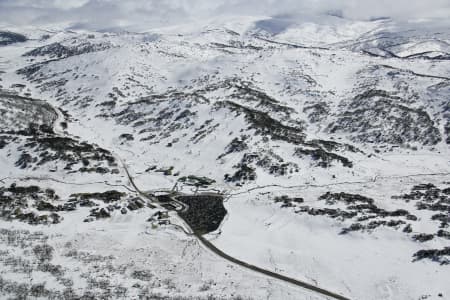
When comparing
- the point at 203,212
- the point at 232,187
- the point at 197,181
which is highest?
the point at 197,181

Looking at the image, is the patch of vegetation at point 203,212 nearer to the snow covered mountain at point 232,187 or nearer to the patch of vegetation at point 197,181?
the snow covered mountain at point 232,187

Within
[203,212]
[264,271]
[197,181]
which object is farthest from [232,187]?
[264,271]

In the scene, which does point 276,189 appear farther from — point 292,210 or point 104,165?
point 104,165

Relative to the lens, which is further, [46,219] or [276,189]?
[276,189]

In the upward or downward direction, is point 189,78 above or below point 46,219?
above

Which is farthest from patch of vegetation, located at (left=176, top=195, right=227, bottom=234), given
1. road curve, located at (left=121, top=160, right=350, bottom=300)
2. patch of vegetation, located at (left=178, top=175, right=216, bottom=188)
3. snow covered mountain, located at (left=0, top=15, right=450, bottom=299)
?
patch of vegetation, located at (left=178, top=175, right=216, bottom=188)

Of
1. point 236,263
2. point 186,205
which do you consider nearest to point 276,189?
point 186,205

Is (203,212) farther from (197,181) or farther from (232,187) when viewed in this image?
(197,181)

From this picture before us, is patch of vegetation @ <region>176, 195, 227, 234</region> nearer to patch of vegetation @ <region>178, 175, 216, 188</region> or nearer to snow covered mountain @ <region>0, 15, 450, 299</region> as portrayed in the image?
snow covered mountain @ <region>0, 15, 450, 299</region>
